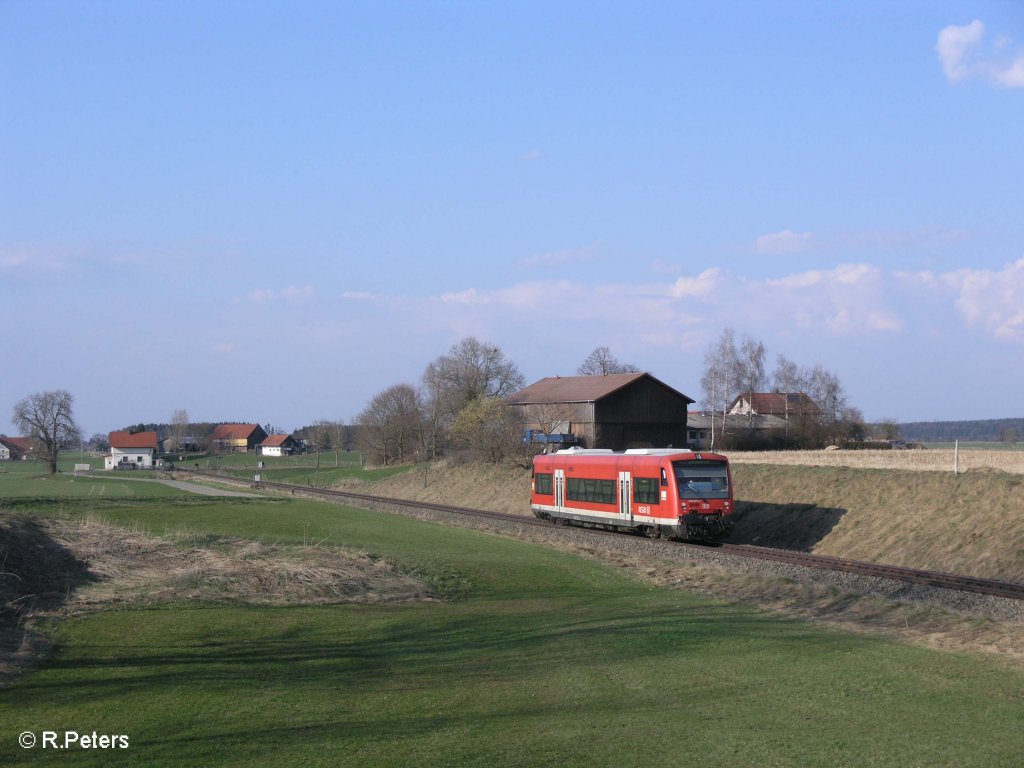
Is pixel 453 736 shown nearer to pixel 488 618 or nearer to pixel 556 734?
pixel 556 734

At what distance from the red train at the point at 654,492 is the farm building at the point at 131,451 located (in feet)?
374

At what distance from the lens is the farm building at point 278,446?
184 meters

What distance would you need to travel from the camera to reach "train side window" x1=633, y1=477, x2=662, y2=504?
32.7 m

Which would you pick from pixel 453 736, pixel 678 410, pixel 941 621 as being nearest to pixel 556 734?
pixel 453 736

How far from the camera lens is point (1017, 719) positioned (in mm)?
10469

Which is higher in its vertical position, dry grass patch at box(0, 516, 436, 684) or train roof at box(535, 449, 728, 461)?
train roof at box(535, 449, 728, 461)

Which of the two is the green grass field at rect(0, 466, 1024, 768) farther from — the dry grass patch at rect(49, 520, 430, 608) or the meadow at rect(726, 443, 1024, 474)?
the meadow at rect(726, 443, 1024, 474)

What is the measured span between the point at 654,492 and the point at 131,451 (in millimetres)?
135985

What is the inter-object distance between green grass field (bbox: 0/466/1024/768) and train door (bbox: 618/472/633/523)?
1585 cm

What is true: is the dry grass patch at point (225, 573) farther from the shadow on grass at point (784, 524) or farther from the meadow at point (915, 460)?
the meadow at point (915, 460)

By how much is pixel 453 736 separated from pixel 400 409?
10216cm

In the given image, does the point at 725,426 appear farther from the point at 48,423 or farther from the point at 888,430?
the point at 48,423

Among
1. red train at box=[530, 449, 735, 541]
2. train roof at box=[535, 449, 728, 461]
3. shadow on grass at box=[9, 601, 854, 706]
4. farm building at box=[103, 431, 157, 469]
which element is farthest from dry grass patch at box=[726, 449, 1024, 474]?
farm building at box=[103, 431, 157, 469]

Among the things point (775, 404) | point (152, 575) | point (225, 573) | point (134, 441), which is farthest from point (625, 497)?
point (134, 441)
